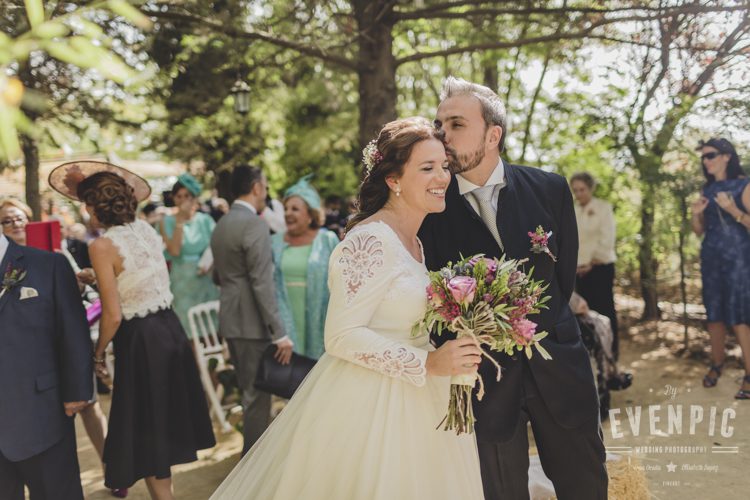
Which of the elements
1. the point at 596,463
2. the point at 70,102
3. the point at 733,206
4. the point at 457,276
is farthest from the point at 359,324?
the point at 70,102

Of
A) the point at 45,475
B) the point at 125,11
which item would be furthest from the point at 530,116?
the point at 125,11

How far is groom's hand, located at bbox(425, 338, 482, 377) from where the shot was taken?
7.91 ft

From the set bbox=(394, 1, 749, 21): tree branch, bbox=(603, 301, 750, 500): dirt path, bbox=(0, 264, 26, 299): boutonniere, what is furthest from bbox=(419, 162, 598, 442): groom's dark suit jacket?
bbox=(394, 1, 749, 21): tree branch

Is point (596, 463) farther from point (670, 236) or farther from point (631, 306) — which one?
point (631, 306)

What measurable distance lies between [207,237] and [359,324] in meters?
5.10

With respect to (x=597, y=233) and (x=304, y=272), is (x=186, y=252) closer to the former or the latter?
(x=304, y=272)

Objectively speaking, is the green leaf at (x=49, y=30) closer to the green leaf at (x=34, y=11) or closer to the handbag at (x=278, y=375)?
the green leaf at (x=34, y=11)

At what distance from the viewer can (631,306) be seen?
1029cm

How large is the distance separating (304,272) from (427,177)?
2.99 metres

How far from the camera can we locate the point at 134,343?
3.93 meters

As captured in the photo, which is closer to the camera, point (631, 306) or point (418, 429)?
point (418, 429)

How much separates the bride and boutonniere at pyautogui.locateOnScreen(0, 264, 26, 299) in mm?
1596

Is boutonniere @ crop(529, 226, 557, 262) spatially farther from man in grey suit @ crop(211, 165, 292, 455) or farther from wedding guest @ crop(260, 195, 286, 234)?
wedding guest @ crop(260, 195, 286, 234)

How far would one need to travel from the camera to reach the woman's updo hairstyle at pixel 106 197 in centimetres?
388
